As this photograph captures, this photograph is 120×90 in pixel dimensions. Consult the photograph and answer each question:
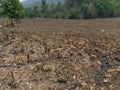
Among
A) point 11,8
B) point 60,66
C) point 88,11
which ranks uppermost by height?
point 11,8

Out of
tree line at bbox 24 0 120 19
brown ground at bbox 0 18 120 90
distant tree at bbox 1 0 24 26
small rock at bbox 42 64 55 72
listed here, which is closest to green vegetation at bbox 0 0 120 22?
tree line at bbox 24 0 120 19

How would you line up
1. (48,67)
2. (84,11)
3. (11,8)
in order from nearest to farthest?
(48,67) → (11,8) → (84,11)

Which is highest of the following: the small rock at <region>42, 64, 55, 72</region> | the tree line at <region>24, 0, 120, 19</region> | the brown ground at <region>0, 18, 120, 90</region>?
the small rock at <region>42, 64, 55, 72</region>

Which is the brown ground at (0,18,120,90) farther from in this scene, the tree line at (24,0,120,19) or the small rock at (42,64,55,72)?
the tree line at (24,0,120,19)

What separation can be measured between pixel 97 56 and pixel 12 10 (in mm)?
21140

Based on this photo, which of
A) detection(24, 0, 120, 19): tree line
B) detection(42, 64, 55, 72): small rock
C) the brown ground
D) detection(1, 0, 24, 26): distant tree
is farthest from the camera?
detection(24, 0, 120, 19): tree line

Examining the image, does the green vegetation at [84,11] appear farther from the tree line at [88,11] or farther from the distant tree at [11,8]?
the distant tree at [11,8]

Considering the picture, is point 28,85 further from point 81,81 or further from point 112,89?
point 112,89

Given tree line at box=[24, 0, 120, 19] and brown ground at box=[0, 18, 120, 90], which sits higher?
brown ground at box=[0, 18, 120, 90]

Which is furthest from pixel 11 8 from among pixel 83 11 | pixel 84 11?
pixel 83 11

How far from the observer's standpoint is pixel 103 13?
173 ft

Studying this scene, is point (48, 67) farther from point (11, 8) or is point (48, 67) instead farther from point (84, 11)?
point (84, 11)

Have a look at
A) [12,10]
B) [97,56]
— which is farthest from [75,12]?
[97,56]

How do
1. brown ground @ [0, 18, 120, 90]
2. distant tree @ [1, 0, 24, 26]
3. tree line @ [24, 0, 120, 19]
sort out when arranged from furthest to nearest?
tree line @ [24, 0, 120, 19], distant tree @ [1, 0, 24, 26], brown ground @ [0, 18, 120, 90]
